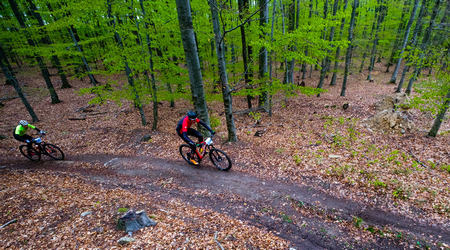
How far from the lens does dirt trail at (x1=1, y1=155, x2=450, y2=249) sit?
4.92 metres

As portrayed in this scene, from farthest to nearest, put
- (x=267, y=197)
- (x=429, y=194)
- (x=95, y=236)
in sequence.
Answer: (x=267, y=197), (x=429, y=194), (x=95, y=236)

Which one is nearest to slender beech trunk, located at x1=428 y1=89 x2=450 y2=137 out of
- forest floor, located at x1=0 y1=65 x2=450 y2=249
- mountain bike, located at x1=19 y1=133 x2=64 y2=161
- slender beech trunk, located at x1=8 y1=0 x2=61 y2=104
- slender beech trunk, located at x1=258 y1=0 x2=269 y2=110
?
forest floor, located at x1=0 y1=65 x2=450 y2=249

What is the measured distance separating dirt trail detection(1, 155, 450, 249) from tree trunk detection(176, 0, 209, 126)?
9.65 feet

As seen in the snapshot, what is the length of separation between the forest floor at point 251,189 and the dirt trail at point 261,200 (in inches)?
1.3

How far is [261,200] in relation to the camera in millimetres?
6238

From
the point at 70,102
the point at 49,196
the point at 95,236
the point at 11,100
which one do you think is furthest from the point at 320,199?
the point at 11,100

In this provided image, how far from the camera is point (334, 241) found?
481cm

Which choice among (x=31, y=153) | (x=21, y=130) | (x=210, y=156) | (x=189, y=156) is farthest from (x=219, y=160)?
(x=31, y=153)

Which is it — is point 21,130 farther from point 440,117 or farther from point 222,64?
point 440,117

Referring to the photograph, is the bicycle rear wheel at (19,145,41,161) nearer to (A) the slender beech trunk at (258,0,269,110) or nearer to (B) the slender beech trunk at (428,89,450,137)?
(A) the slender beech trunk at (258,0,269,110)

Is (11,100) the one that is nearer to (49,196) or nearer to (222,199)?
(49,196)

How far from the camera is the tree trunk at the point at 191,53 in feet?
24.8

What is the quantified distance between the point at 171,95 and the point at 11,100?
1931 cm

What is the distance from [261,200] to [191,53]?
21.5 ft
